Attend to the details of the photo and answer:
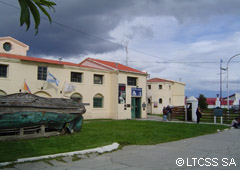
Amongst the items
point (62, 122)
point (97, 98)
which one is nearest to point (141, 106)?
point (97, 98)

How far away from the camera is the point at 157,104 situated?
40.5 metres

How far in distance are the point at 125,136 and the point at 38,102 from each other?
4.73 metres

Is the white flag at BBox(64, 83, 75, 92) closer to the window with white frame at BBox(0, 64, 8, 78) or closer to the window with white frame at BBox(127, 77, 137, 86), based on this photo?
the window with white frame at BBox(0, 64, 8, 78)

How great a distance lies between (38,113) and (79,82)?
12137 millimetres

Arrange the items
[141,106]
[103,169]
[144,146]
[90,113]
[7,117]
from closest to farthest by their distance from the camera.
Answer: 1. [103,169]
2. [7,117]
3. [144,146]
4. [90,113]
5. [141,106]

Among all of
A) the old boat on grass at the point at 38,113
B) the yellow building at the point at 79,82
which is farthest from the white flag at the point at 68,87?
the old boat on grass at the point at 38,113

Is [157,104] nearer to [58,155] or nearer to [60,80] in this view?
[60,80]

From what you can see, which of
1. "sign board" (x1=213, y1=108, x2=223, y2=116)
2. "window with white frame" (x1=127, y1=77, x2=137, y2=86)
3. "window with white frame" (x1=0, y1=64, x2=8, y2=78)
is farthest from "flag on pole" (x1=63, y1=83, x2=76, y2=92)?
"sign board" (x1=213, y1=108, x2=223, y2=116)

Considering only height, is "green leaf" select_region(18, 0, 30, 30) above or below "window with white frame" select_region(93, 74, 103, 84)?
below

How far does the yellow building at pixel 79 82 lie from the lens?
18562mm

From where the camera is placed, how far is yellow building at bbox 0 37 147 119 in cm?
1856

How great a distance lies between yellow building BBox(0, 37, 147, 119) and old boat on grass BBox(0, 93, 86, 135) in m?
7.39

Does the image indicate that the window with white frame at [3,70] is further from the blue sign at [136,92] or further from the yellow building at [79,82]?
the blue sign at [136,92]

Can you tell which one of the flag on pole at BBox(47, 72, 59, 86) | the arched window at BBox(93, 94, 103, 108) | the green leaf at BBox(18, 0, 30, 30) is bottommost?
the arched window at BBox(93, 94, 103, 108)
